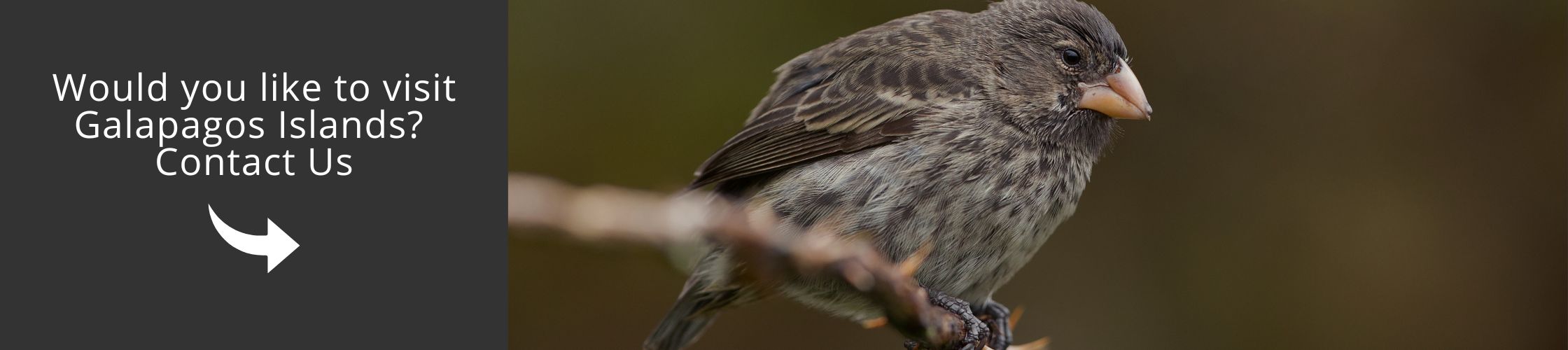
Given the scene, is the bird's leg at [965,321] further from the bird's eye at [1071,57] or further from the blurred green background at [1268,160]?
the blurred green background at [1268,160]

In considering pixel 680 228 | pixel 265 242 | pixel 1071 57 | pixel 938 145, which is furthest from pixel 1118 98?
pixel 680 228

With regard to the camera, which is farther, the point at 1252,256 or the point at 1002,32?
the point at 1252,256

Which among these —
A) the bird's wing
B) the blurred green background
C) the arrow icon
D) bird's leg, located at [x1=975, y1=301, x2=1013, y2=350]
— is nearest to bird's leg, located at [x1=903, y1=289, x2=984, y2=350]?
the bird's wing

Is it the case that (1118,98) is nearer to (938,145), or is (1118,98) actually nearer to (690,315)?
(938,145)

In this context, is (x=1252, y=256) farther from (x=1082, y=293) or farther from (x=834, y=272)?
(x=834, y=272)

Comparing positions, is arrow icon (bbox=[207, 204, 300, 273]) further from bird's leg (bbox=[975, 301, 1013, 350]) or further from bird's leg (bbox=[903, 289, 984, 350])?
bird's leg (bbox=[975, 301, 1013, 350])

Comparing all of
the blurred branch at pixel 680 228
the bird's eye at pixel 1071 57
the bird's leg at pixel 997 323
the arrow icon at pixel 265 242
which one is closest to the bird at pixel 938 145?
the bird's eye at pixel 1071 57

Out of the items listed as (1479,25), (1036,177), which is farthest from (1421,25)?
(1036,177)
